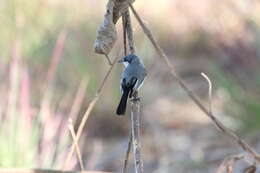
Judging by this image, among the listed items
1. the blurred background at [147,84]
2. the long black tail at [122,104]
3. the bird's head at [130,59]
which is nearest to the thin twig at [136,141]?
the bird's head at [130,59]

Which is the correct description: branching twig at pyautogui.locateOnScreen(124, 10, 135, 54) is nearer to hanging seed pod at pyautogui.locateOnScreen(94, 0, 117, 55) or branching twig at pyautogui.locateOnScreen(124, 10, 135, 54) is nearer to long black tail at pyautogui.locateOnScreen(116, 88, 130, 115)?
hanging seed pod at pyautogui.locateOnScreen(94, 0, 117, 55)

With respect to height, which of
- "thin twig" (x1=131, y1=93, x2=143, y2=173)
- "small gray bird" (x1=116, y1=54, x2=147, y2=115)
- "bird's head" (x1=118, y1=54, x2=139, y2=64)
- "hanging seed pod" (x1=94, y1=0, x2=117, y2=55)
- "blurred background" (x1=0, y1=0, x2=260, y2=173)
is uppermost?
"hanging seed pod" (x1=94, y1=0, x2=117, y2=55)

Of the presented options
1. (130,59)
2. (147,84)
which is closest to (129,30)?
(130,59)

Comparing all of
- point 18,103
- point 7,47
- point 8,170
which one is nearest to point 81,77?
point 7,47

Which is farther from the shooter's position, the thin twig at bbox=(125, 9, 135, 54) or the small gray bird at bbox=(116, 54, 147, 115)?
the small gray bird at bbox=(116, 54, 147, 115)

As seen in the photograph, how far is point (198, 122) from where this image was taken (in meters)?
6.03

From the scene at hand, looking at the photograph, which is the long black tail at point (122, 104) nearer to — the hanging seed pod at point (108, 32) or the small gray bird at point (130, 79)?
the small gray bird at point (130, 79)

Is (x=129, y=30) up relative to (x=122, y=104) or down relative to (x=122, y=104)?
up

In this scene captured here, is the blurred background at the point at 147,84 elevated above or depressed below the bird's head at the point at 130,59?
below

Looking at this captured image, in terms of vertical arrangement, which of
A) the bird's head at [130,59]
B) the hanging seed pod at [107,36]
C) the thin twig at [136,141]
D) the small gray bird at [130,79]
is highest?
the hanging seed pod at [107,36]

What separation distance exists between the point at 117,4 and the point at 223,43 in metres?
4.13

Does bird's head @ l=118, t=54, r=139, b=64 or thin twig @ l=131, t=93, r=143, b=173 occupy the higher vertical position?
bird's head @ l=118, t=54, r=139, b=64

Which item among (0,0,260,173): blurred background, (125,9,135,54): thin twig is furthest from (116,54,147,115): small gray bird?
(0,0,260,173): blurred background

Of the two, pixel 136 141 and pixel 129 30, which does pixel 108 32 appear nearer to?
pixel 129 30
